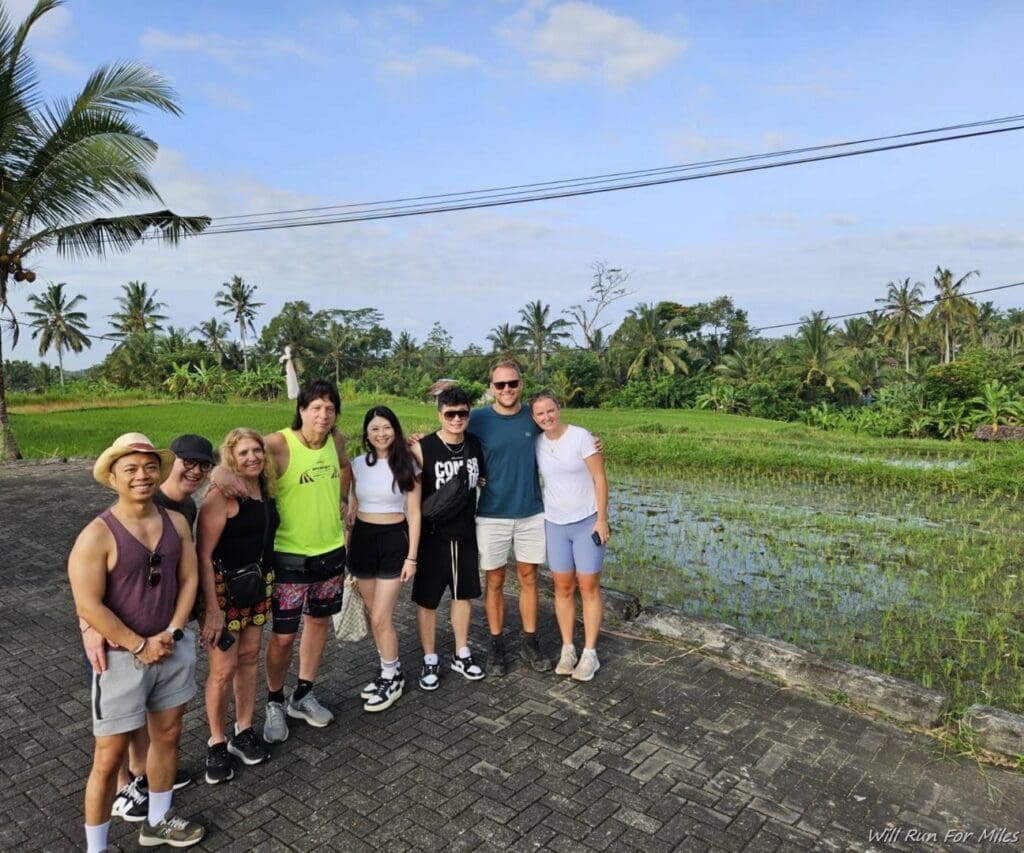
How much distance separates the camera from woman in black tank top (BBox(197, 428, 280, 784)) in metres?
2.63

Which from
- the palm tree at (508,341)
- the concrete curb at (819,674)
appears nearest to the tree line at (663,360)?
the palm tree at (508,341)

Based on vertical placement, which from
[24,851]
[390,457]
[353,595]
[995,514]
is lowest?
[995,514]

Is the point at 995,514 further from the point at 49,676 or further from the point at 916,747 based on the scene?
the point at 49,676

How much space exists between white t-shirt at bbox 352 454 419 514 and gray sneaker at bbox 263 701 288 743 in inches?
37.7

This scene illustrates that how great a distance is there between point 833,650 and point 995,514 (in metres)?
5.88

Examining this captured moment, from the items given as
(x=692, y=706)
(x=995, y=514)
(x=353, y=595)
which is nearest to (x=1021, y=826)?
(x=692, y=706)

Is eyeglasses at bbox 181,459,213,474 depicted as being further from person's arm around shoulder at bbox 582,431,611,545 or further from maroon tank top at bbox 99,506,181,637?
person's arm around shoulder at bbox 582,431,611,545

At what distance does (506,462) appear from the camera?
3633mm

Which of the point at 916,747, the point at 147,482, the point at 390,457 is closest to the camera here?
the point at 147,482

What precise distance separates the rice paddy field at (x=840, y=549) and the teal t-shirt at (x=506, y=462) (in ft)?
6.85

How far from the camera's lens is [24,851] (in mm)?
2342

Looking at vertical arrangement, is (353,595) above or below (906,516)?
above

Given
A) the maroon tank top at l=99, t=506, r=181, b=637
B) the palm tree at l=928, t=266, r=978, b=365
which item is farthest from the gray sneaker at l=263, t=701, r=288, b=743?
the palm tree at l=928, t=266, r=978, b=365

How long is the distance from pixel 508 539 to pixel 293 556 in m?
1.20
